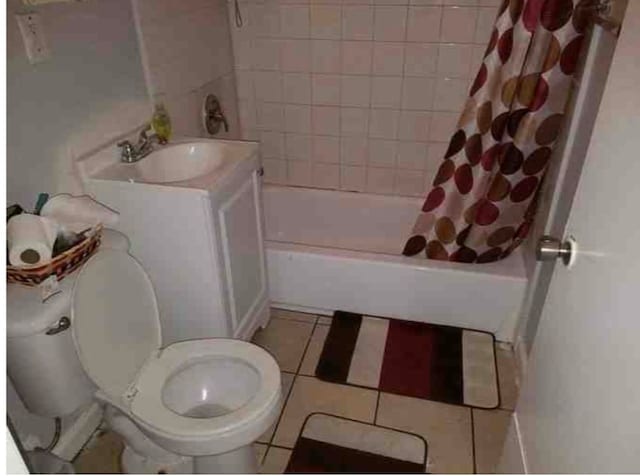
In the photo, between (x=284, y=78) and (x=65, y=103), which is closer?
(x=65, y=103)

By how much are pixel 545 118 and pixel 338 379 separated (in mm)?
1239

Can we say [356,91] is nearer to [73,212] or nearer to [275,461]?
[73,212]

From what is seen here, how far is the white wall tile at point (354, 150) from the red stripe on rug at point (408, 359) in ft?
3.06

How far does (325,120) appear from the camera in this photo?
2.60 meters

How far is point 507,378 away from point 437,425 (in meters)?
0.39

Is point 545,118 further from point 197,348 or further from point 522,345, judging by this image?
point 197,348

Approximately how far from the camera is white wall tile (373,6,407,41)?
88.9 inches

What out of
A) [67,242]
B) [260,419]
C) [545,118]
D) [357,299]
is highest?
[545,118]

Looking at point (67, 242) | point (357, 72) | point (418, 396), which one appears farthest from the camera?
point (357, 72)

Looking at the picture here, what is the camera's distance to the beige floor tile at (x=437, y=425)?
5.28 ft

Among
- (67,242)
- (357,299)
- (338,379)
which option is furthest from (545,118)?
(67,242)

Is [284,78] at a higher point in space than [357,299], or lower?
higher

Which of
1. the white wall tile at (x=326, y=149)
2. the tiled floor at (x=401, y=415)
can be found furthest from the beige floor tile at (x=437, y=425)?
the white wall tile at (x=326, y=149)

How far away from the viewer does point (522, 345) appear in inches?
77.3
